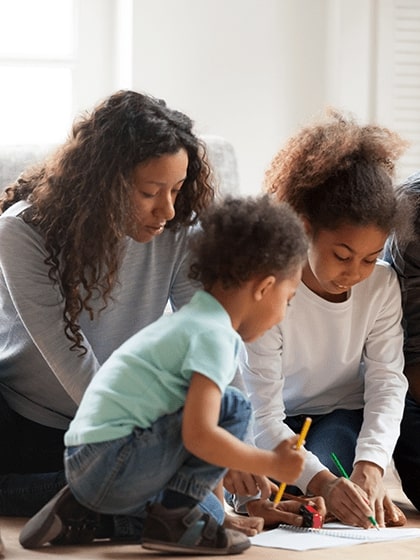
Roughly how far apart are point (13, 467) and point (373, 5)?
1937mm

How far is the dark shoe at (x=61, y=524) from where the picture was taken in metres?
1.71

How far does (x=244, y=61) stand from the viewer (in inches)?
132

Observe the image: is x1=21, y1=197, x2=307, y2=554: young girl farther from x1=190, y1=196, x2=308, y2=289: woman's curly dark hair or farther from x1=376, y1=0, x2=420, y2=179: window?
x1=376, y1=0, x2=420, y2=179: window

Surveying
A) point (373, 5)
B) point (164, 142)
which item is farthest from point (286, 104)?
point (164, 142)

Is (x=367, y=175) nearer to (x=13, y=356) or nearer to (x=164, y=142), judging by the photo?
(x=164, y=142)

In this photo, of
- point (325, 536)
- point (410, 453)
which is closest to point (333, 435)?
point (410, 453)

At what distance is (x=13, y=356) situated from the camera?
2.07m

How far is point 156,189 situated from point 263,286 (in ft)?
1.00

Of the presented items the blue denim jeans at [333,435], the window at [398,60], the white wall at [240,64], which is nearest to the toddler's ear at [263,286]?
the blue denim jeans at [333,435]

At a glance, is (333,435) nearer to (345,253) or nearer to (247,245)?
(345,253)

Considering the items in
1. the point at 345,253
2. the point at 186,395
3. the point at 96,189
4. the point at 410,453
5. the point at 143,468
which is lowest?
the point at 410,453

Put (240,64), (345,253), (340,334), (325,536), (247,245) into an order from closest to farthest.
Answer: (247,245) → (325,536) → (345,253) → (340,334) → (240,64)

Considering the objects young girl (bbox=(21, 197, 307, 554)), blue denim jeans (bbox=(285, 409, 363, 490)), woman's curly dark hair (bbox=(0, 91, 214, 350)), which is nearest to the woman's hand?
blue denim jeans (bbox=(285, 409, 363, 490))

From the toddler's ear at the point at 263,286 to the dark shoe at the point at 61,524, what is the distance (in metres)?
0.41
